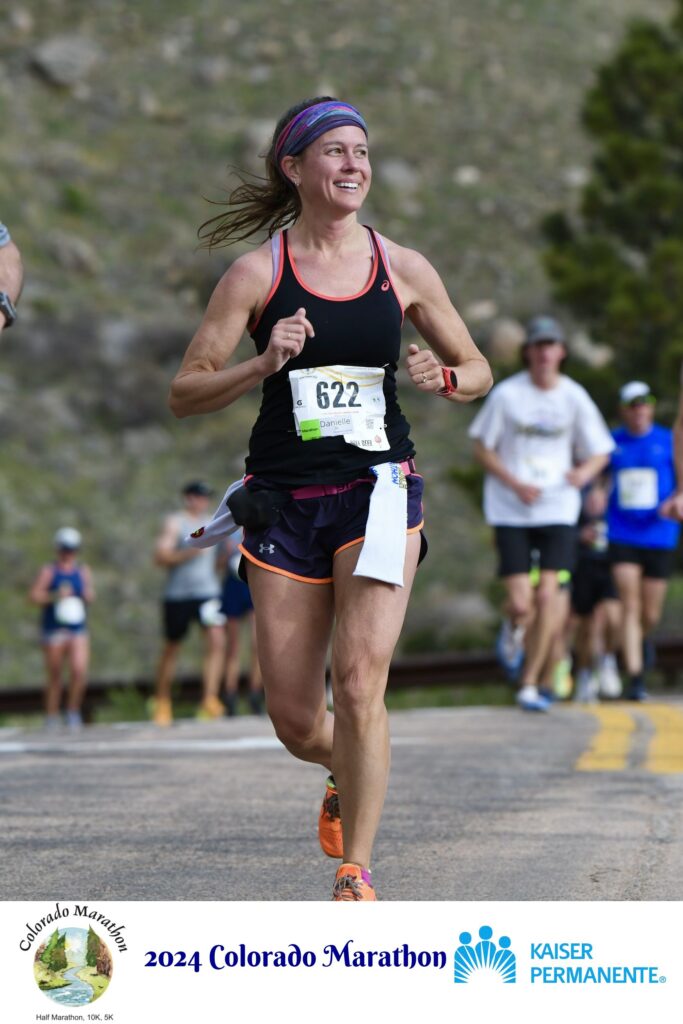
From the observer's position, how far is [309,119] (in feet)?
17.9

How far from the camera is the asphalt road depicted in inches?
213

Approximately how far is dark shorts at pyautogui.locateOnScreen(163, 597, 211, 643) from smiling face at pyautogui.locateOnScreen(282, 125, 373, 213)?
1117 cm

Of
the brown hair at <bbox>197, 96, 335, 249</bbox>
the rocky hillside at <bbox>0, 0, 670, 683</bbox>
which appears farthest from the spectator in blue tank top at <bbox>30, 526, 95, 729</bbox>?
the brown hair at <bbox>197, 96, 335, 249</bbox>

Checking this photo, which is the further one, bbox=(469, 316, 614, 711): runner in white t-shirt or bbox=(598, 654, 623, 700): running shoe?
bbox=(598, 654, 623, 700): running shoe

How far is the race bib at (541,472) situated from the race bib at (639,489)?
2403 millimetres

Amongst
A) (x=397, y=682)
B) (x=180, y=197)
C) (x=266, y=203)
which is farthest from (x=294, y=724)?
(x=180, y=197)

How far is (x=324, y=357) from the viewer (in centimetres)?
527

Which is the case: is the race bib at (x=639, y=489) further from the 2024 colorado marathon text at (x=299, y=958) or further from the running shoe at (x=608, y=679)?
the 2024 colorado marathon text at (x=299, y=958)

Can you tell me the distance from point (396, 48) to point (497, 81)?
2937 mm

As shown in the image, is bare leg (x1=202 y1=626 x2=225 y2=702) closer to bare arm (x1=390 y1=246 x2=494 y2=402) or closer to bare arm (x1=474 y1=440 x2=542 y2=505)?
bare arm (x1=474 y1=440 x2=542 y2=505)

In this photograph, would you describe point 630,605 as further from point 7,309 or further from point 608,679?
point 7,309

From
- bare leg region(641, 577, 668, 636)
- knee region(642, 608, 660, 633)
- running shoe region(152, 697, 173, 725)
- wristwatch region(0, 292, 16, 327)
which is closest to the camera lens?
wristwatch region(0, 292, 16, 327)

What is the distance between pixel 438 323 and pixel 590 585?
11627 mm

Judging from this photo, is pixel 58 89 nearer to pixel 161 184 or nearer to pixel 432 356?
pixel 161 184
